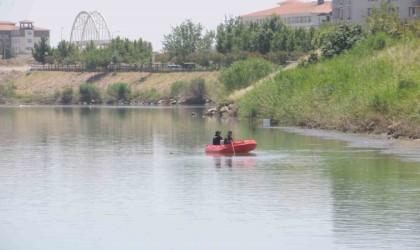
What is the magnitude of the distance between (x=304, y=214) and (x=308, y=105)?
4526 centimetres

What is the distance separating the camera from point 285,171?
51.5 meters

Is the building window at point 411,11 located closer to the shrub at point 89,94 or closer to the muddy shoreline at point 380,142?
the shrub at point 89,94

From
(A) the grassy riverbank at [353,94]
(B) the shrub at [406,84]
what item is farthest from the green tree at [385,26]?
(B) the shrub at [406,84]

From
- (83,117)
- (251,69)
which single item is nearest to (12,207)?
(83,117)

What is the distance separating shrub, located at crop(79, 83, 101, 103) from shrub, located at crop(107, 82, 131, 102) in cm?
215

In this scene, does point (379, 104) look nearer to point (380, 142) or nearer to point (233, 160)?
point (380, 142)

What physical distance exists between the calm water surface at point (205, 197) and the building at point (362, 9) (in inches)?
2957

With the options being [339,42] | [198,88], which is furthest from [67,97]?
[339,42]

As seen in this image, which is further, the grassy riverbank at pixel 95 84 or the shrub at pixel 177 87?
the grassy riverbank at pixel 95 84

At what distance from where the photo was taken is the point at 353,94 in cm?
7588

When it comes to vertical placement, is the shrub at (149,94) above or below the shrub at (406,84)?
below

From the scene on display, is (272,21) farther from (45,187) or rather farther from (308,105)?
(45,187)

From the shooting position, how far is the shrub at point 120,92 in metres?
174

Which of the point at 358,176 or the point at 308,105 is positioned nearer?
the point at 358,176
